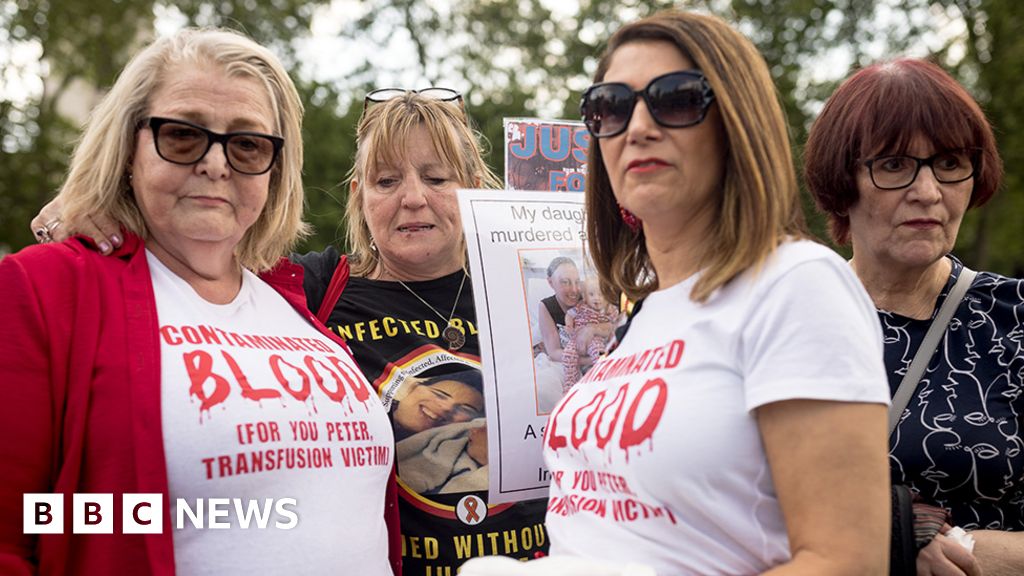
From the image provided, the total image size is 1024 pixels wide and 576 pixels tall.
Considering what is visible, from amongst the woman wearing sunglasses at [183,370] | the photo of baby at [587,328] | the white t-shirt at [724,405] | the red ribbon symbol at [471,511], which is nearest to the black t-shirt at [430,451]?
the red ribbon symbol at [471,511]

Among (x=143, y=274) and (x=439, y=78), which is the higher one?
(x=439, y=78)

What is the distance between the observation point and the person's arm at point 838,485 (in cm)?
175

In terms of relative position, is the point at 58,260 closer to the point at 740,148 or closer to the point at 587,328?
the point at 587,328

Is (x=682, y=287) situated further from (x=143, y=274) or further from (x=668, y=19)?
(x=143, y=274)

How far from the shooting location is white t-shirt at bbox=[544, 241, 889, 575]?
5.84 feet

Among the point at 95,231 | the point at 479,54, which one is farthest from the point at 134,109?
the point at 479,54

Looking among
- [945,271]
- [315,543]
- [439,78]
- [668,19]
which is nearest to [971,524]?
[945,271]

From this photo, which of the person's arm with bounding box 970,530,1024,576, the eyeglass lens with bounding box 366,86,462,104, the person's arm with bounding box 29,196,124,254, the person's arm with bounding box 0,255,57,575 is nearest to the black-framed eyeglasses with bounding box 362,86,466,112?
the eyeglass lens with bounding box 366,86,462,104

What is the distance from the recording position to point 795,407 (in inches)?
69.7

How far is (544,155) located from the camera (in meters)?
3.30

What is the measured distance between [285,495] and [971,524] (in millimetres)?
1913

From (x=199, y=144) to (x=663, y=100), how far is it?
130 cm

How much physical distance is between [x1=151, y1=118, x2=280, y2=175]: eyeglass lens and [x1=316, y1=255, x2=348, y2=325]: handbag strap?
0.71 metres

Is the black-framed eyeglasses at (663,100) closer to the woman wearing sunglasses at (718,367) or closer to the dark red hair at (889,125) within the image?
the woman wearing sunglasses at (718,367)
